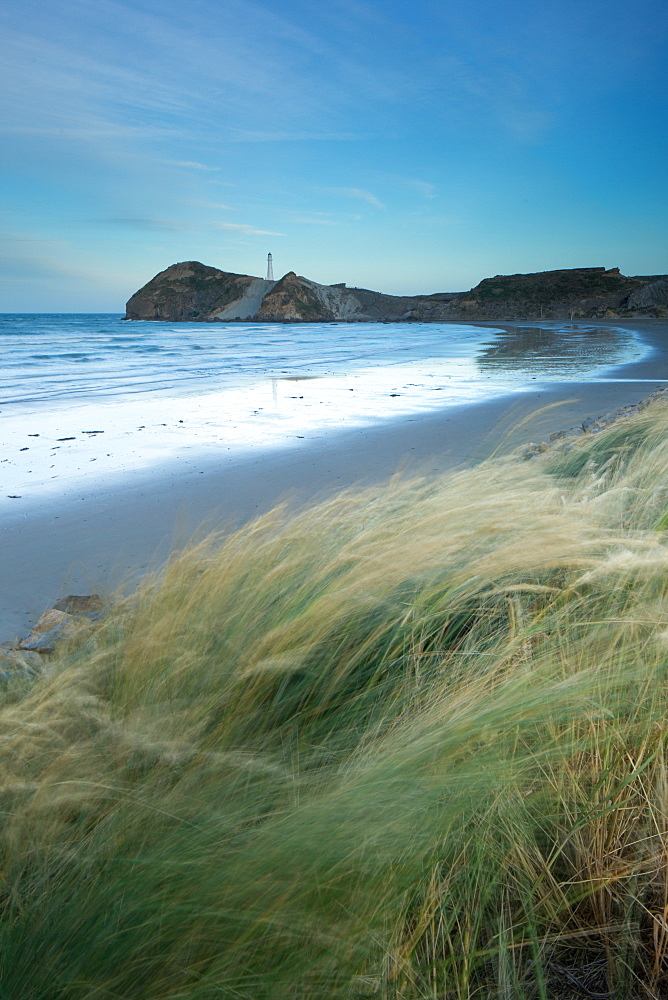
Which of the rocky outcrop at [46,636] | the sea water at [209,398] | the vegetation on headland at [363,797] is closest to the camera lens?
the vegetation on headland at [363,797]

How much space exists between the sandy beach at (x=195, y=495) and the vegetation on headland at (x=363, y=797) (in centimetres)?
101

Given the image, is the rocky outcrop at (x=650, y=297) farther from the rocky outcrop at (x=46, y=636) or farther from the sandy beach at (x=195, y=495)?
the rocky outcrop at (x=46, y=636)

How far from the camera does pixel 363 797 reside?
99 centimetres

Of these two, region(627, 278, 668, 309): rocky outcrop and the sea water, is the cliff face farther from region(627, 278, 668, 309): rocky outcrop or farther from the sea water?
the sea water

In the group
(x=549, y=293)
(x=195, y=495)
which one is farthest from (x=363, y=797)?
(x=549, y=293)

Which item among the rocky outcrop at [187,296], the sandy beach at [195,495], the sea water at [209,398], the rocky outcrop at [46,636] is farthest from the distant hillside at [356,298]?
the rocky outcrop at [46,636]

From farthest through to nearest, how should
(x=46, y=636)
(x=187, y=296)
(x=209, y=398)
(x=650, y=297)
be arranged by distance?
(x=187, y=296) < (x=650, y=297) < (x=209, y=398) < (x=46, y=636)

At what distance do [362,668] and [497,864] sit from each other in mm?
545

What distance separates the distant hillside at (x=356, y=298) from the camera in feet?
244

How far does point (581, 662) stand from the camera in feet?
4.13

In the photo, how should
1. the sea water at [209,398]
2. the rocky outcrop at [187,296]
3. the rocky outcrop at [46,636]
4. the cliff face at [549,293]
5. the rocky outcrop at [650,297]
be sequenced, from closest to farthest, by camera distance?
the rocky outcrop at [46,636], the sea water at [209,398], the rocky outcrop at [650,297], the cliff face at [549,293], the rocky outcrop at [187,296]

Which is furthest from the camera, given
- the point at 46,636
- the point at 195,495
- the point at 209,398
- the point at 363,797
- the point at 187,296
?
the point at 187,296

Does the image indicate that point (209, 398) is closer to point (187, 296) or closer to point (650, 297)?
point (650, 297)

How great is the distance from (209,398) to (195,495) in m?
5.82
